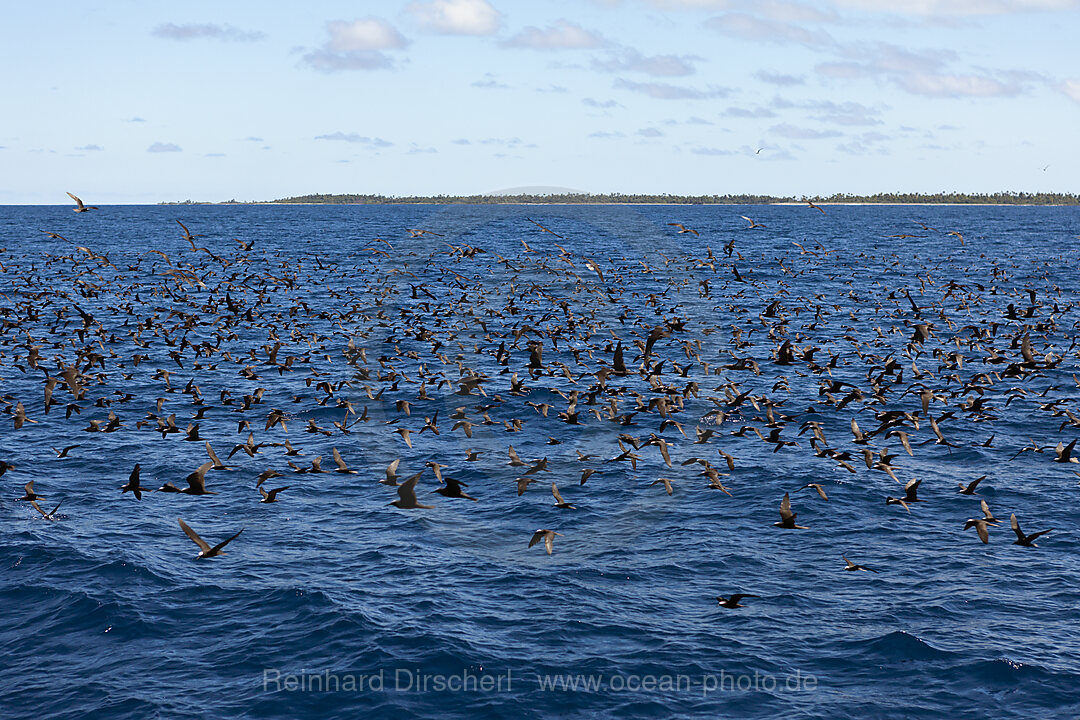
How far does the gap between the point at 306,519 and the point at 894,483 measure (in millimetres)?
20435

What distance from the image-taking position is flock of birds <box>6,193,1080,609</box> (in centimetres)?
3509

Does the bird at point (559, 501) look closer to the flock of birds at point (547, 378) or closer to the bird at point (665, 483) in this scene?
the flock of birds at point (547, 378)

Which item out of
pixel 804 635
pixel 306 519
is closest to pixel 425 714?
pixel 804 635

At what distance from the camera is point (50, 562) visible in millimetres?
26797

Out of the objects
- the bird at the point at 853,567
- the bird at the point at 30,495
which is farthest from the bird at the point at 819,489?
the bird at the point at 30,495

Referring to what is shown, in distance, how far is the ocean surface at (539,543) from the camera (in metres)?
21.2

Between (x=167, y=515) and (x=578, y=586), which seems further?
(x=167, y=515)

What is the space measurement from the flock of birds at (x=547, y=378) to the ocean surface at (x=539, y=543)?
13.2 inches

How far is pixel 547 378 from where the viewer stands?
167 ft

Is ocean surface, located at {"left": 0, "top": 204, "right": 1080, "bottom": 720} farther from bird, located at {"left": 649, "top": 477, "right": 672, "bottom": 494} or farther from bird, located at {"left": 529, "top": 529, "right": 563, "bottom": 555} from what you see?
bird, located at {"left": 529, "top": 529, "right": 563, "bottom": 555}

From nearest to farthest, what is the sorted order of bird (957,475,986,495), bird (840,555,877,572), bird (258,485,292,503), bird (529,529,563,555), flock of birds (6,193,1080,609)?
bird (529,529,563,555)
bird (840,555,877,572)
bird (258,485,292,503)
bird (957,475,986,495)
flock of birds (6,193,1080,609)

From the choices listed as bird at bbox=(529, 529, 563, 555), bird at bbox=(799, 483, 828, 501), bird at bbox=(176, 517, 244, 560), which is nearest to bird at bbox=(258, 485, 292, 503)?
bird at bbox=(176, 517, 244, 560)

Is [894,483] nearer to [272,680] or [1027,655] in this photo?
[1027,655]

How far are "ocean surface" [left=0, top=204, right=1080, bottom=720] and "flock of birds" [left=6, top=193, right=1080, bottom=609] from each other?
336mm
